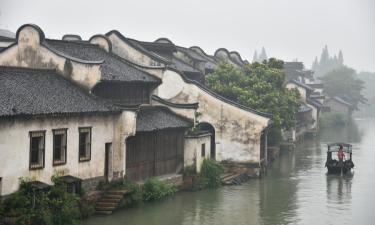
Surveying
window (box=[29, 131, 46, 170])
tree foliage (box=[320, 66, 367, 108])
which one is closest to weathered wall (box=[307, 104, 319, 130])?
tree foliage (box=[320, 66, 367, 108])

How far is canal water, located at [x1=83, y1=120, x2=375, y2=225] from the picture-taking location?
114ft

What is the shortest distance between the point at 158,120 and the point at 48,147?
36.1 ft

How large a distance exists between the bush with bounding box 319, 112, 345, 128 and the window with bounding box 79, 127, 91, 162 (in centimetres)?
7996

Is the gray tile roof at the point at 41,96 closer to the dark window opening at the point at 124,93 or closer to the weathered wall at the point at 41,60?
the weathered wall at the point at 41,60

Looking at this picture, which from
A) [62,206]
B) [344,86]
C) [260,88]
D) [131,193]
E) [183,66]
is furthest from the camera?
[344,86]

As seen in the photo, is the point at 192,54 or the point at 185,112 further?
the point at 192,54

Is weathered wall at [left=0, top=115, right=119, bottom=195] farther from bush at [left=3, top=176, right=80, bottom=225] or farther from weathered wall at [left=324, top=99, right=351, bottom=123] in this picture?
weathered wall at [left=324, top=99, right=351, bottom=123]

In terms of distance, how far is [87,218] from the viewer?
3275 centimetres

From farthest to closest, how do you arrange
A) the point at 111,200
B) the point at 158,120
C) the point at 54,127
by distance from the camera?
the point at 158,120
the point at 111,200
the point at 54,127

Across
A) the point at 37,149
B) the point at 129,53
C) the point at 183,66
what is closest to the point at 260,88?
the point at 183,66

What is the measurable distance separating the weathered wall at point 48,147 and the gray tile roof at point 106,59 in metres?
5.36

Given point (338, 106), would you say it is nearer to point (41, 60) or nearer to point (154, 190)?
point (154, 190)

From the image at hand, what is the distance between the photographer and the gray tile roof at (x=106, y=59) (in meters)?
41.6

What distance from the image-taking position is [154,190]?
126 feet
